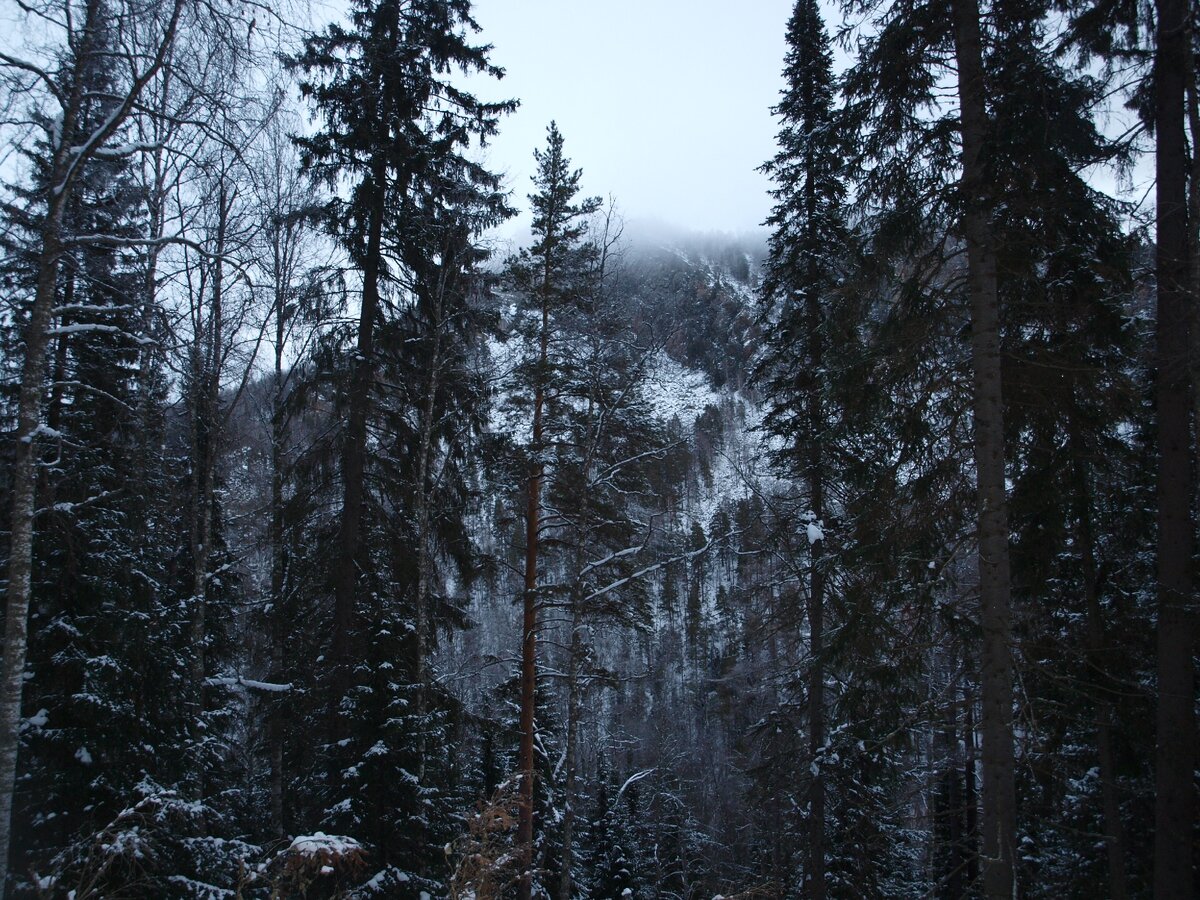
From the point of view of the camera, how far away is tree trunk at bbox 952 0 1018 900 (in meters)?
5.60

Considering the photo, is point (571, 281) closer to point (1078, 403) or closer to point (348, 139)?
point (348, 139)

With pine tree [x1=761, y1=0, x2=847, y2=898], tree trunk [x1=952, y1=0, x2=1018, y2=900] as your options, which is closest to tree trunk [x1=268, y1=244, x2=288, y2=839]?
pine tree [x1=761, y1=0, x2=847, y2=898]

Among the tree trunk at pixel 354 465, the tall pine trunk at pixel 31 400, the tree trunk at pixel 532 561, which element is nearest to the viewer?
the tall pine trunk at pixel 31 400

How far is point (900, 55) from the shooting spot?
6609 millimetres

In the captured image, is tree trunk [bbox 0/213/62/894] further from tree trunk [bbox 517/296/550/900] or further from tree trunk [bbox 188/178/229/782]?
tree trunk [bbox 517/296/550/900]

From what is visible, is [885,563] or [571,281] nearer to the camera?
[885,563]

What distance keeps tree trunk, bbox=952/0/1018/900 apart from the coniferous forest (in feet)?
0.12

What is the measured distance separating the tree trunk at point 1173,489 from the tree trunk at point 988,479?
1.81 metres

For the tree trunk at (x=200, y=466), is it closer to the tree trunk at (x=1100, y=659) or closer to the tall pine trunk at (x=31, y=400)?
the tall pine trunk at (x=31, y=400)

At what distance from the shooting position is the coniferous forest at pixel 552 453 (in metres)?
6.31

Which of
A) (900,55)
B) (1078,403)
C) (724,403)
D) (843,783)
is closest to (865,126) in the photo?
(900,55)

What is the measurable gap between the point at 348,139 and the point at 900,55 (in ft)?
27.0

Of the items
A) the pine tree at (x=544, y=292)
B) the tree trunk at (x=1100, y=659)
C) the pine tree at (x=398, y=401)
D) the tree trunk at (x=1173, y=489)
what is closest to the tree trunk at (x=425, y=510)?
the pine tree at (x=398, y=401)

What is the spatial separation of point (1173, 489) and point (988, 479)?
8.34ft
